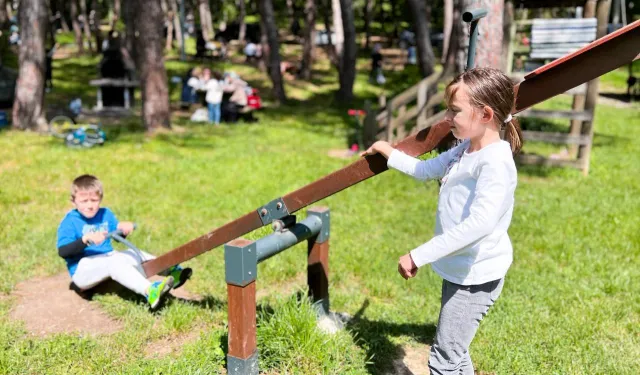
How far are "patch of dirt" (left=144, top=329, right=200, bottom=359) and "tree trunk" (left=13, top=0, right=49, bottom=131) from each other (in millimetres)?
8988

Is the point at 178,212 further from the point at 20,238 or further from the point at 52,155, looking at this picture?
the point at 52,155

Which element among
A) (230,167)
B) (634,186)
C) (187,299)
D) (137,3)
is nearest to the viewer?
(187,299)

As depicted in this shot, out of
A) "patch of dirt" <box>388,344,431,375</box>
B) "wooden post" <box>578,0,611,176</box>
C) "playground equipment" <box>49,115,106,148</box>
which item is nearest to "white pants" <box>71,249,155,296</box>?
"patch of dirt" <box>388,344,431,375</box>

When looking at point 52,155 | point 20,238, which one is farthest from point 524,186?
point 52,155

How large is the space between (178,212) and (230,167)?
2.35 meters

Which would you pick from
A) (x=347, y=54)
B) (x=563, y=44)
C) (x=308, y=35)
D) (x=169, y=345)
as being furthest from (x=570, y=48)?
(x=308, y=35)

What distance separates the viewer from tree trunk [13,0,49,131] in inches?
419

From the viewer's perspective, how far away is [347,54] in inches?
658

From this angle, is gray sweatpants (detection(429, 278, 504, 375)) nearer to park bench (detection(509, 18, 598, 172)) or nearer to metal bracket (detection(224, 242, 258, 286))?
metal bracket (detection(224, 242, 258, 286))

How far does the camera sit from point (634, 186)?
7535 millimetres

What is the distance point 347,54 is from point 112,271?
45.0ft

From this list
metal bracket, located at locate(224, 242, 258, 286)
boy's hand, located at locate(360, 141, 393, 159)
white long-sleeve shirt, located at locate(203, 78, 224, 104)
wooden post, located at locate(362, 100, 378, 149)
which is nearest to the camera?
boy's hand, located at locate(360, 141, 393, 159)

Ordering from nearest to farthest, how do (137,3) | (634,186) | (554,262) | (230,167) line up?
(554,262) → (634,186) → (230,167) → (137,3)

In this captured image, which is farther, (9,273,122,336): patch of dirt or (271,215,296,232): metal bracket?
(9,273,122,336): patch of dirt
